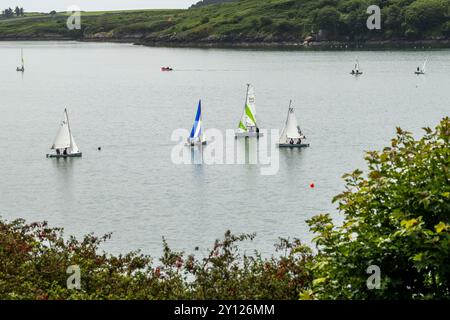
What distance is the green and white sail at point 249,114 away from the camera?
12569cm

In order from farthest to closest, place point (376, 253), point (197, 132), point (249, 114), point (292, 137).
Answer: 1. point (249, 114)
2. point (292, 137)
3. point (197, 132)
4. point (376, 253)

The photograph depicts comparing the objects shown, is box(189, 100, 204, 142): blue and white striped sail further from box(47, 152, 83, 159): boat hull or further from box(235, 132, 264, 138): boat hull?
box(47, 152, 83, 159): boat hull

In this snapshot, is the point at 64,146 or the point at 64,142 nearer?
the point at 64,146

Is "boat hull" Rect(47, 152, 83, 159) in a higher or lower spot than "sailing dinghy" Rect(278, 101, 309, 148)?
lower

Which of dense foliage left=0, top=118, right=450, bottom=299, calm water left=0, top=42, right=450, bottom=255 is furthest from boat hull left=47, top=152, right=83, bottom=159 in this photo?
dense foliage left=0, top=118, right=450, bottom=299

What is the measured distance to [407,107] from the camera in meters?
170

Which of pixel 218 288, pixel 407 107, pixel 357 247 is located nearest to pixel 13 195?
pixel 218 288

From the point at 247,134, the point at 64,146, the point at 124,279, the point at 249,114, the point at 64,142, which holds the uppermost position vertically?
the point at 124,279

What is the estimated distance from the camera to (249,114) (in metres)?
127

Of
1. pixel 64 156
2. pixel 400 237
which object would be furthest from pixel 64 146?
pixel 400 237

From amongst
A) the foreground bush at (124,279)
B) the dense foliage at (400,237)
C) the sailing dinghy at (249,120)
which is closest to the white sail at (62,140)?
the sailing dinghy at (249,120)

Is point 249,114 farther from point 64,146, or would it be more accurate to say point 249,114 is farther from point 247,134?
point 64,146

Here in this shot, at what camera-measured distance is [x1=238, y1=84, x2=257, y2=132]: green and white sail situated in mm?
125688
